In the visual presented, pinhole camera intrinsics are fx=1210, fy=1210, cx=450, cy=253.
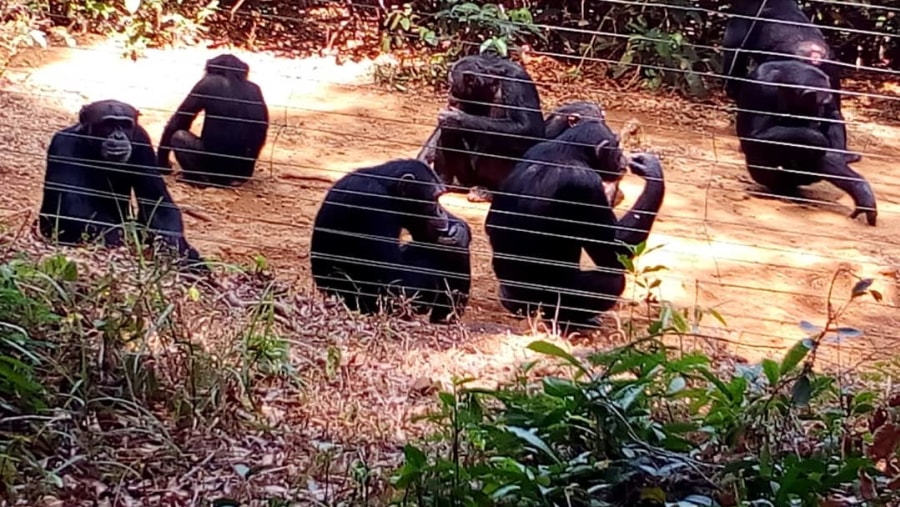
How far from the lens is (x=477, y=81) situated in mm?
6137

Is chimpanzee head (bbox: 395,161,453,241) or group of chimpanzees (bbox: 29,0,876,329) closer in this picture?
group of chimpanzees (bbox: 29,0,876,329)

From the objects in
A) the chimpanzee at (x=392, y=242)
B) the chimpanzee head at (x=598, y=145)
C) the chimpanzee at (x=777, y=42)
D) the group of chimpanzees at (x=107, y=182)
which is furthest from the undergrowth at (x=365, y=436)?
the chimpanzee at (x=777, y=42)

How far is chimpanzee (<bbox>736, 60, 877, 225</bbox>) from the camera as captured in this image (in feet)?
21.0

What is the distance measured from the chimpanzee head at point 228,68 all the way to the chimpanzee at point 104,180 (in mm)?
1176

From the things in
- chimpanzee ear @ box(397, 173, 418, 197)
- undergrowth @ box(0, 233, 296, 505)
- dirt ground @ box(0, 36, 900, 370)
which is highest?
chimpanzee ear @ box(397, 173, 418, 197)

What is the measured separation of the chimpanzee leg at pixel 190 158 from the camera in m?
6.29

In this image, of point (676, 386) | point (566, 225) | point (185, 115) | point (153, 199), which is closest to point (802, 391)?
point (676, 386)

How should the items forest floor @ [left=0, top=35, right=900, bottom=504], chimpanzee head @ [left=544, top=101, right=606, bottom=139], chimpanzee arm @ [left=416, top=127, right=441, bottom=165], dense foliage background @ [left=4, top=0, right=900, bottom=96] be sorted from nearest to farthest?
forest floor @ [left=0, top=35, right=900, bottom=504], chimpanzee head @ [left=544, top=101, right=606, bottom=139], chimpanzee arm @ [left=416, top=127, right=441, bottom=165], dense foliage background @ [left=4, top=0, right=900, bottom=96]

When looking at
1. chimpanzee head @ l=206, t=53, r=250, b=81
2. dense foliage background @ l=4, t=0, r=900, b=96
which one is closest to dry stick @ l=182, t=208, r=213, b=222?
chimpanzee head @ l=206, t=53, r=250, b=81

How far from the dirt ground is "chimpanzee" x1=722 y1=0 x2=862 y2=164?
38 cm

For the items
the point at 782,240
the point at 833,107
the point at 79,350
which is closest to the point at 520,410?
the point at 79,350

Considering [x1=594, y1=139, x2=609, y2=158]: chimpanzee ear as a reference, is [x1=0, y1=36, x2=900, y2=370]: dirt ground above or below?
below

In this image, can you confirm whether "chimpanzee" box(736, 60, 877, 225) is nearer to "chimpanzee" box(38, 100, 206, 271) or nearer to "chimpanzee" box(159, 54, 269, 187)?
"chimpanzee" box(159, 54, 269, 187)

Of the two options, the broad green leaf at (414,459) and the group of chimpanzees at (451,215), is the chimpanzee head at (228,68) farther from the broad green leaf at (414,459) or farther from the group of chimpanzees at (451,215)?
the broad green leaf at (414,459)
